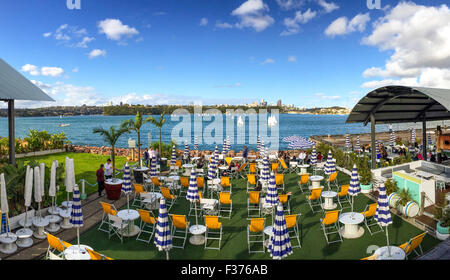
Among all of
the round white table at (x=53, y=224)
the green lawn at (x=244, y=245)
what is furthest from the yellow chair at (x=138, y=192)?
the round white table at (x=53, y=224)

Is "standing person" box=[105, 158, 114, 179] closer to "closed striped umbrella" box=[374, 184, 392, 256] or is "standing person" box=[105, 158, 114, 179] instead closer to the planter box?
"closed striped umbrella" box=[374, 184, 392, 256]

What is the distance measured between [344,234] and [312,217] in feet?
5.26

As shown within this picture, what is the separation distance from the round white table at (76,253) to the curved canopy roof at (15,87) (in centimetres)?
626

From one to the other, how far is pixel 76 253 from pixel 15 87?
790 centimetres

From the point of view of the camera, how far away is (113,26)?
21734mm

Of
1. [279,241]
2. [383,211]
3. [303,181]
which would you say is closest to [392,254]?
[383,211]

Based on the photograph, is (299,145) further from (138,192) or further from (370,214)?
(138,192)

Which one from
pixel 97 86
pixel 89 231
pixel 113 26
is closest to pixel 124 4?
pixel 113 26

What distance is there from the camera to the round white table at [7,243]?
686 cm

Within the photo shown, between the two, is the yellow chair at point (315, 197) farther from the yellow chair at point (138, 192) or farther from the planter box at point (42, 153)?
the planter box at point (42, 153)

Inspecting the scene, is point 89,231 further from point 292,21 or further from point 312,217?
point 292,21
